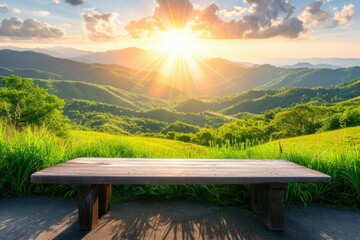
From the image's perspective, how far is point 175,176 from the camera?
120 inches

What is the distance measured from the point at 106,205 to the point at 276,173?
200cm

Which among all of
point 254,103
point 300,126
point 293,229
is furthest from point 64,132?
point 254,103

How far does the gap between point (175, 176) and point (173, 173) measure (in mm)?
146

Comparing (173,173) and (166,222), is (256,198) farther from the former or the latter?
(173,173)

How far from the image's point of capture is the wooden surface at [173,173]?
302 centimetres

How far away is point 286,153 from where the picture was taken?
4.98 meters

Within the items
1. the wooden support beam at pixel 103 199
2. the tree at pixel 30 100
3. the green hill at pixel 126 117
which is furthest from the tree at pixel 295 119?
the wooden support beam at pixel 103 199

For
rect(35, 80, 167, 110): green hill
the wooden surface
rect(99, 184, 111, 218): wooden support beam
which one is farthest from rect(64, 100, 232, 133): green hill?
the wooden surface

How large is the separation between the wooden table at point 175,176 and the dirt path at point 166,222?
6.8 inches

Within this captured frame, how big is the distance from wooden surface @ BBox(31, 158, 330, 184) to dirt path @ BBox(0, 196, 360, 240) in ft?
1.99

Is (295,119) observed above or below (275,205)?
above

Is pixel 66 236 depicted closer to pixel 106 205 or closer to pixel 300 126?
pixel 106 205

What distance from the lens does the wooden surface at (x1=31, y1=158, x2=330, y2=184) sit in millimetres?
3018

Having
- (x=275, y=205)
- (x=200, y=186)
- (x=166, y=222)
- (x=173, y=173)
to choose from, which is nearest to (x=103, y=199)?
(x=166, y=222)
